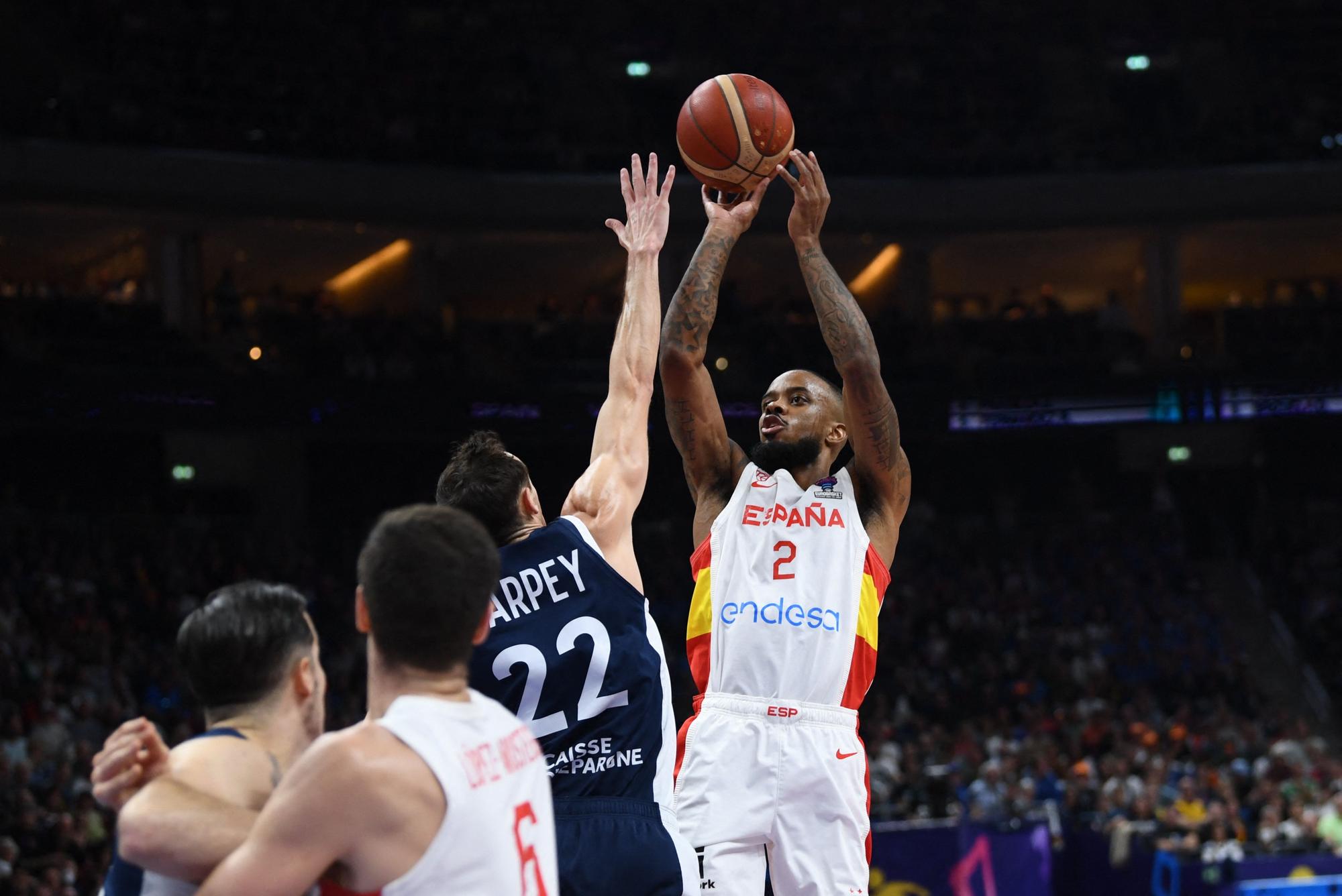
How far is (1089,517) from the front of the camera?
936 inches

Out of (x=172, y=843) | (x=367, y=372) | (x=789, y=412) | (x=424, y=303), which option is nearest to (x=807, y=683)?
(x=789, y=412)

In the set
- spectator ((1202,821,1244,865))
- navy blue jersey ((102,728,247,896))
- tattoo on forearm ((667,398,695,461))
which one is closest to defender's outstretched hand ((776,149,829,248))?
tattoo on forearm ((667,398,695,461))

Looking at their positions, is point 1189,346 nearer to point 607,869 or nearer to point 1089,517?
point 1089,517

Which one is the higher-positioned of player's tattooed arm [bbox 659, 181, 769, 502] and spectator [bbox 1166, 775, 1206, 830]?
player's tattooed arm [bbox 659, 181, 769, 502]

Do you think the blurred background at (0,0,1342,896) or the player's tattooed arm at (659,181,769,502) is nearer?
the player's tattooed arm at (659,181,769,502)

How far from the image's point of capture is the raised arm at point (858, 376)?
17.1 feet

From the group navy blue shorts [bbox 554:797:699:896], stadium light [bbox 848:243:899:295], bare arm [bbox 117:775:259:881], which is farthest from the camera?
stadium light [bbox 848:243:899:295]

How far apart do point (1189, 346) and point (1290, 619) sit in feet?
14.6

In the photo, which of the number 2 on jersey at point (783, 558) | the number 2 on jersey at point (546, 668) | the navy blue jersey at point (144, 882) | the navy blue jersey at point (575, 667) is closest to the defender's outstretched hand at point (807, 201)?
the number 2 on jersey at point (783, 558)

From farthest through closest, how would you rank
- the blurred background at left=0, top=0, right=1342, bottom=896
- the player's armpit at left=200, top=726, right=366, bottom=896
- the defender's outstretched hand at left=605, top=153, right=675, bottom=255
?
the blurred background at left=0, top=0, right=1342, bottom=896
the defender's outstretched hand at left=605, top=153, right=675, bottom=255
the player's armpit at left=200, top=726, right=366, bottom=896

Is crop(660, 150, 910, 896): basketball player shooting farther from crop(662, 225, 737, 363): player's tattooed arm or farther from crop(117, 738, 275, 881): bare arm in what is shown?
crop(117, 738, 275, 881): bare arm

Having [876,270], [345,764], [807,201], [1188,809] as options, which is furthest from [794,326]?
[345,764]

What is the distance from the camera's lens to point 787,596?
16.6 feet

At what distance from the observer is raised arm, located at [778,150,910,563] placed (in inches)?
206
